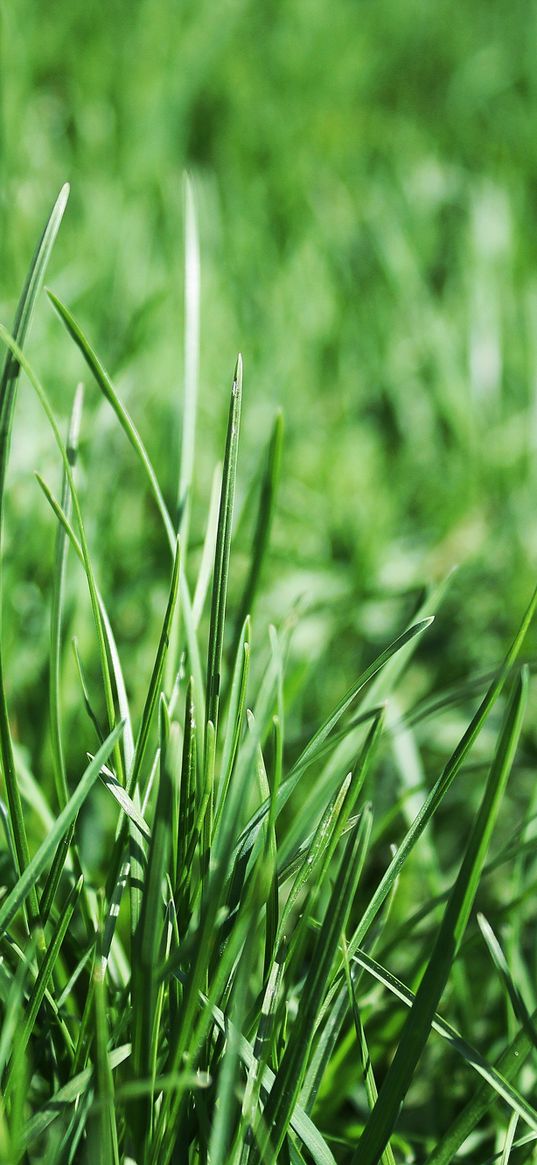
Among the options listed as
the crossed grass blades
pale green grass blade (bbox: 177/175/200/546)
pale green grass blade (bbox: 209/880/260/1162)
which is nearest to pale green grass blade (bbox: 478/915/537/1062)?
the crossed grass blades

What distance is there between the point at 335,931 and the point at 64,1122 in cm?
13

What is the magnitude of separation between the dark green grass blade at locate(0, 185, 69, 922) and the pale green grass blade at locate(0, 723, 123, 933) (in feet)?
0.04

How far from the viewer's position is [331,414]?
0.90m

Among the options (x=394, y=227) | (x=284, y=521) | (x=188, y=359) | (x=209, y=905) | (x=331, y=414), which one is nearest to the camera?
(x=209, y=905)

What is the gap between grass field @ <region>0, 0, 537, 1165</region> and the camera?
320mm

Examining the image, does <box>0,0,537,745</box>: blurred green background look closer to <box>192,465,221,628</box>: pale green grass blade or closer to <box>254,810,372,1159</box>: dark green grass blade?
<box>192,465,221,628</box>: pale green grass blade

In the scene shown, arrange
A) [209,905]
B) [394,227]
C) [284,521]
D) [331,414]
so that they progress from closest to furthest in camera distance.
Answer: [209,905] < [284,521] < [331,414] < [394,227]

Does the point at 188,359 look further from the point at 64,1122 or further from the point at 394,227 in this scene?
the point at 394,227

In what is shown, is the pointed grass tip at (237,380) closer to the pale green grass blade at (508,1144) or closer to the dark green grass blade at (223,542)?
the dark green grass blade at (223,542)

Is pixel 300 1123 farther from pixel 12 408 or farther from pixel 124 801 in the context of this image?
pixel 12 408

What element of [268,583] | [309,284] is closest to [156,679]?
[268,583]

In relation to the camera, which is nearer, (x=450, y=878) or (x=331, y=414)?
(x=450, y=878)

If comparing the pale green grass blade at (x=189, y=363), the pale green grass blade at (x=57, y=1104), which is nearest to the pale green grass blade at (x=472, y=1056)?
the pale green grass blade at (x=57, y=1104)

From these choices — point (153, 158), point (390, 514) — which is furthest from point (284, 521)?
point (153, 158)
